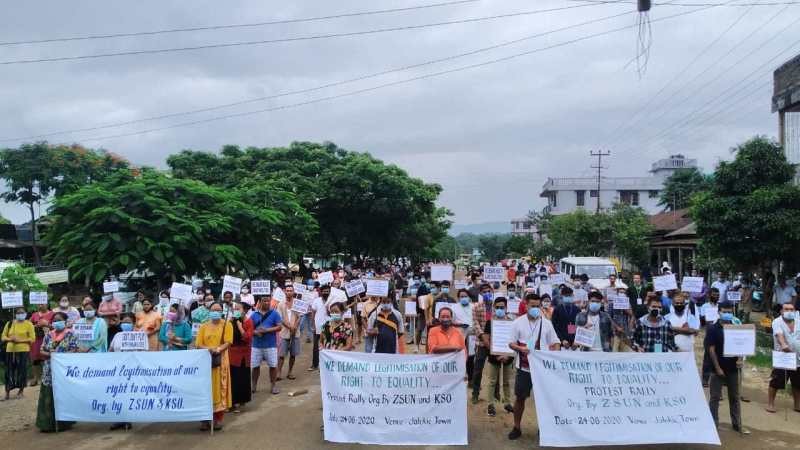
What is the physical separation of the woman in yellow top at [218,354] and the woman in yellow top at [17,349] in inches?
157

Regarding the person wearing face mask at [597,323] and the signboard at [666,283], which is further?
the signboard at [666,283]

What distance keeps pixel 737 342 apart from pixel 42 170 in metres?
33.9

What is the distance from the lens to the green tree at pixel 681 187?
171ft

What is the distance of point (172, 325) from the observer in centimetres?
1012

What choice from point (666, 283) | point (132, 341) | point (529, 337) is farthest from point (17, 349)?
point (666, 283)

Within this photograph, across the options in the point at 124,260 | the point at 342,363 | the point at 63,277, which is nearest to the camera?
the point at 342,363

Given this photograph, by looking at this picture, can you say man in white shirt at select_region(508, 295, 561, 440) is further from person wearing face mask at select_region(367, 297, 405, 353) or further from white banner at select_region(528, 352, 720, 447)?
person wearing face mask at select_region(367, 297, 405, 353)

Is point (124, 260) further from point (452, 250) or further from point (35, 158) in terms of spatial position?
point (452, 250)

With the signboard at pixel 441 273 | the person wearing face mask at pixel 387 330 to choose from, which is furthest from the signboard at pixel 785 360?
the signboard at pixel 441 273

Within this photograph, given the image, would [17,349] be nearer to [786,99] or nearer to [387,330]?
[387,330]

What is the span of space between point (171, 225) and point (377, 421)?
34.1 ft

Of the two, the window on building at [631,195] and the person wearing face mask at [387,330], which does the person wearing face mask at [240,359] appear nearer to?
the person wearing face mask at [387,330]

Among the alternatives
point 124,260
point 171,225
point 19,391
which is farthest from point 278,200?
point 19,391

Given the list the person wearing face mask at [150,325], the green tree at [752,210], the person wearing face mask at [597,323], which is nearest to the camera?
the person wearing face mask at [597,323]
